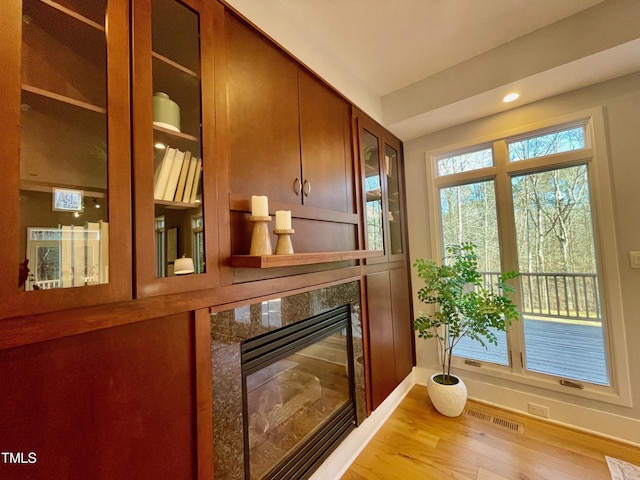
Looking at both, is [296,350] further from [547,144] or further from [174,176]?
[547,144]

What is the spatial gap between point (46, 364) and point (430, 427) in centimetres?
236

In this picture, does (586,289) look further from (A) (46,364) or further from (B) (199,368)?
(A) (46,364)

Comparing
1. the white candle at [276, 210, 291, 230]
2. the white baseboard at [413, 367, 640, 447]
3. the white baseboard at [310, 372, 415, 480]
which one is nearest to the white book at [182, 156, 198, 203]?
the white candle at [276, 210, 291, 230]

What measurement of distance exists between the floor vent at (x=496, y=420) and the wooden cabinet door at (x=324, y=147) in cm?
200

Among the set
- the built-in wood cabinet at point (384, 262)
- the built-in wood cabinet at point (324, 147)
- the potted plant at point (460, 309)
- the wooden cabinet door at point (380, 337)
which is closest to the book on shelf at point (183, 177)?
the built-in wood cabinet at point (324, 147)

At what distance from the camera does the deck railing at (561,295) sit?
6.57ft

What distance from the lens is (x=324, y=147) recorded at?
5.71ft

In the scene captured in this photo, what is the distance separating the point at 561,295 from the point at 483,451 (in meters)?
1.34

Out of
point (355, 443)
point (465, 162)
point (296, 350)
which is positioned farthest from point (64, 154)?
point (465, 162)

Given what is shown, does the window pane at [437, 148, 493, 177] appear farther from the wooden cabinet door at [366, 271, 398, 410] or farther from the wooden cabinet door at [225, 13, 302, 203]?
the wooden cabinet door at [225, 13, 302, 203]

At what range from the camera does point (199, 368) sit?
992 mm

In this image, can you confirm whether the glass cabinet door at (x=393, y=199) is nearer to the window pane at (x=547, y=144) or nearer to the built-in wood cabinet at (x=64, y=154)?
the window pane at (x=547, y=144)

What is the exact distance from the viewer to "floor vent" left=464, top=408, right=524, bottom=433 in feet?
6.58

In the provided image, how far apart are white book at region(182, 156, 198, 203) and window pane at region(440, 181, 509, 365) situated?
2.38 m
